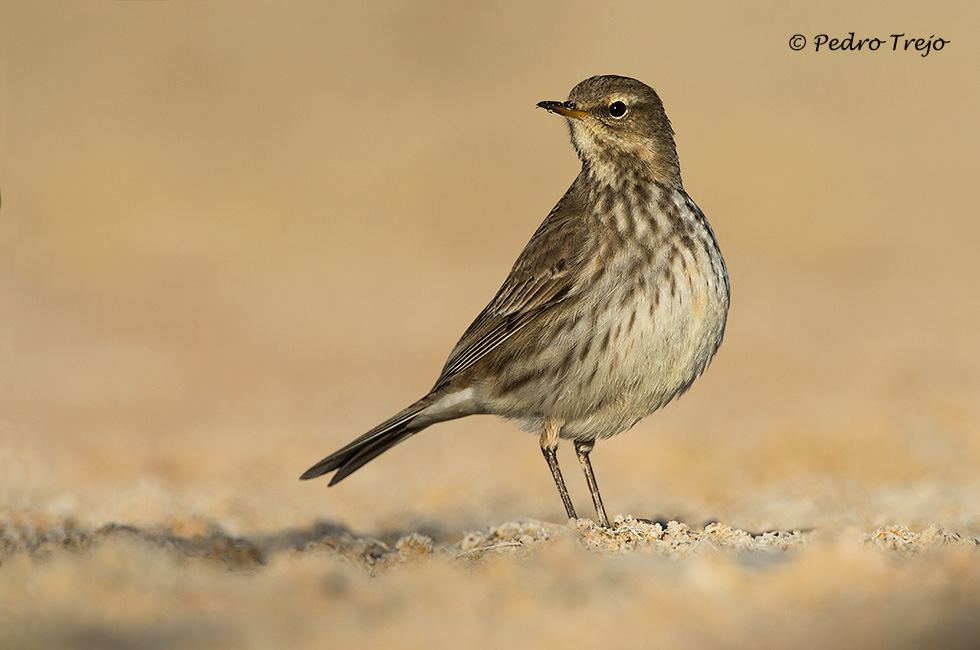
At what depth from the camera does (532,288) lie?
730cm

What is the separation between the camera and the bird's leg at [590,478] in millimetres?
6984

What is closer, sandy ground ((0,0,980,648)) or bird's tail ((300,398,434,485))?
sandy ground ((0,0,980,648))

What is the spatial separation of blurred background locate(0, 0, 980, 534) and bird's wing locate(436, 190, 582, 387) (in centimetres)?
124

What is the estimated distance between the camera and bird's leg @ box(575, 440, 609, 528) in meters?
6.98

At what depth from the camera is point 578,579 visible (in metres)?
4.75

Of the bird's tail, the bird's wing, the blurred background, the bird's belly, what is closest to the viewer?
the bird's belly

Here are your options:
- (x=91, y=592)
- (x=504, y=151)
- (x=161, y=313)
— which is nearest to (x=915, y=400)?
(x=91, y=592)

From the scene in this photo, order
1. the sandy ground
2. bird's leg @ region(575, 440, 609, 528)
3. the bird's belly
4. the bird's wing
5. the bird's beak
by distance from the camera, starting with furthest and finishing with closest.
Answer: the bird's beak → the bird's wing → bird's leg @ region(575, 440, 609, 528) → the bird's belly → the sandy ground

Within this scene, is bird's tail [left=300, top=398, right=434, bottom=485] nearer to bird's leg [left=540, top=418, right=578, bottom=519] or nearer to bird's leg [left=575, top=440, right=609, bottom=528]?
bird's leg [left=540, top=418, right=578, bottom=519]

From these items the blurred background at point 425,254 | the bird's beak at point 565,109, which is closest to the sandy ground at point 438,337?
the blurred background at point 425,254

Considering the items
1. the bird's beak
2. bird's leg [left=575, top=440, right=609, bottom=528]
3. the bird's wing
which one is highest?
the bird's beak

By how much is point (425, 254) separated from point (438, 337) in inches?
220

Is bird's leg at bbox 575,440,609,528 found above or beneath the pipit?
beneath

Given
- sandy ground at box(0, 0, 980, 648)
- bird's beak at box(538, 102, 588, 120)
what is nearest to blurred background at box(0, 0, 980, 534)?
sandy ground at box(0, 0, 980, 648)
